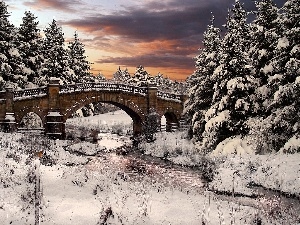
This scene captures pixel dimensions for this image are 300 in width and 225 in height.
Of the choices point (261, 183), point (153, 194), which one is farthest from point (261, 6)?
point (153, 194)

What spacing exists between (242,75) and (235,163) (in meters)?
5.59

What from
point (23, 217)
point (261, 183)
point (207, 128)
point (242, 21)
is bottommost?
point (261, 183)

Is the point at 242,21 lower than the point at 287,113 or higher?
higher

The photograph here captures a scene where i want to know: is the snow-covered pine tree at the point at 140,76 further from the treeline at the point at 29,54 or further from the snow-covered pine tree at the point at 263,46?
the snow-covered pine tree at the point at 263,46

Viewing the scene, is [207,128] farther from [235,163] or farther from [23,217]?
[23,217]

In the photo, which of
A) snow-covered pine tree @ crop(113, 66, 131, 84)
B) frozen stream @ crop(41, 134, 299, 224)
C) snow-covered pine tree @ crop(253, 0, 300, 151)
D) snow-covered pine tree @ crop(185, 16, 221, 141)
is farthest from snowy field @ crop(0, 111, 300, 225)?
snow-covered pine tree @ crop(113, 66, 131, 84)

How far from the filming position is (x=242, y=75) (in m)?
20.6

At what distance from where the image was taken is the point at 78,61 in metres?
54.4

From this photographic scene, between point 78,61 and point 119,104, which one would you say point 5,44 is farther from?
point 78,61

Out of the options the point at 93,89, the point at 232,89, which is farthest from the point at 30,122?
the point at 232,89

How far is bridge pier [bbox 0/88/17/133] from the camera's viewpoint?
92.6 ft

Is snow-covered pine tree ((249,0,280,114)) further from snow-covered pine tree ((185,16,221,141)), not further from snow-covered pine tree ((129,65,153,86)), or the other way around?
snow-covered pine tree ((129,65,153,86))

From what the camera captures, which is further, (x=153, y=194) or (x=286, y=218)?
(x=153, y=194)

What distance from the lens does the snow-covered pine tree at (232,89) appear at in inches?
795
